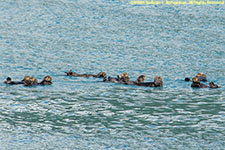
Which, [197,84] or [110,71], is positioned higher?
[110,71]

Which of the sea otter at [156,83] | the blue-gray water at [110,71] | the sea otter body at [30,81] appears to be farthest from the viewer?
the sea otter at [156,83]

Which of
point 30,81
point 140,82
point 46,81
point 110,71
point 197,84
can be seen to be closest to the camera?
point 30,81

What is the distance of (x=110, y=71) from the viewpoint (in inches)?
901

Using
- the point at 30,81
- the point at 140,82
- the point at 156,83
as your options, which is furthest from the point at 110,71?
the point at 30,81

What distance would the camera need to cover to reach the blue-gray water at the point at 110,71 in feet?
39.7

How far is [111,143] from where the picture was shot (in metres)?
11.5

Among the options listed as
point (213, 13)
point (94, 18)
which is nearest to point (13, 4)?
point (94, 18)

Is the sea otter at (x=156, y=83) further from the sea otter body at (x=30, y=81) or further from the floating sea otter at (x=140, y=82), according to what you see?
the sea otter body at (x=30, y=81)

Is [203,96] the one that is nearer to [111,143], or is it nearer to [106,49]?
[111,143]

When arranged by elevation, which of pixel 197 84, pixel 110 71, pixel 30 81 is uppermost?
pixel 110 71

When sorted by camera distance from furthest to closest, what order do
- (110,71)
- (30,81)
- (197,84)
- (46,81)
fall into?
(110,71) < (46,81) < (197,84) < (30,81)

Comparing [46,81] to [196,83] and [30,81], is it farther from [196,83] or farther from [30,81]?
[196,83]

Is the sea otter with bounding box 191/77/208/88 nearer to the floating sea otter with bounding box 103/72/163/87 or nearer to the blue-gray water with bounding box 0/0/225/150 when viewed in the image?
the blue-gray water with bounding box 0/0/225/150

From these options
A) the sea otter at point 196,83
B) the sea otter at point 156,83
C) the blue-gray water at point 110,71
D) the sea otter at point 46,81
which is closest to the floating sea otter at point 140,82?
the sea otter at point 156,83
